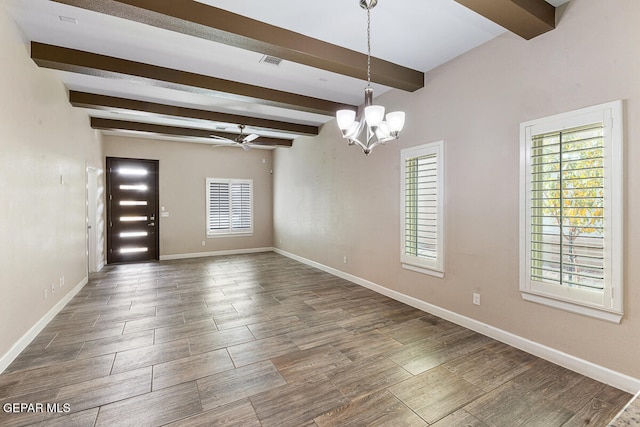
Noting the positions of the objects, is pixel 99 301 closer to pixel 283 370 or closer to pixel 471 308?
pixel 283 370

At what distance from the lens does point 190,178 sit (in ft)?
27.6

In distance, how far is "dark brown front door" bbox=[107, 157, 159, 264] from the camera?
24.7ft

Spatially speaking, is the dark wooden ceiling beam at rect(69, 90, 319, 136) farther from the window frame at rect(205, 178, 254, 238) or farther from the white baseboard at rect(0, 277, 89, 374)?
the window frame at rect(205, 178, 254, 238)

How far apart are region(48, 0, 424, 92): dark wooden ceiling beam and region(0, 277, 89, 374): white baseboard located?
3.11 m

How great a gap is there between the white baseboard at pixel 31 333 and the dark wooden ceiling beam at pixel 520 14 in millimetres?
4934

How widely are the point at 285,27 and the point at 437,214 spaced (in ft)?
9.24

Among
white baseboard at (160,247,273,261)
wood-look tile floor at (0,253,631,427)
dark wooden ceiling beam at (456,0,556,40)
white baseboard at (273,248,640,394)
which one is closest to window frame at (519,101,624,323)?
white baseboard at (273,248,640,394)

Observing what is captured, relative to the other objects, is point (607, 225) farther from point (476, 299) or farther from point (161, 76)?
point (161, 76)

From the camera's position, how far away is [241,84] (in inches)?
174

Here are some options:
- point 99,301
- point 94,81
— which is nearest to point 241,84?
point 94,81

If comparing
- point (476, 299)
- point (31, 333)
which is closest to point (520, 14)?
point (476, 299)

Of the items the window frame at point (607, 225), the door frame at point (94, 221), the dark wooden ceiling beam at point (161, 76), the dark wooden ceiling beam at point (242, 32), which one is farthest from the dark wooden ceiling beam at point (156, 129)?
the window frame at point (607, 225)

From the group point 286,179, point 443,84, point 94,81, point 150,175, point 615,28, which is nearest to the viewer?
point 615,28

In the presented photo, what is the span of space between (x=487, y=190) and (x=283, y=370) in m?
2.82
